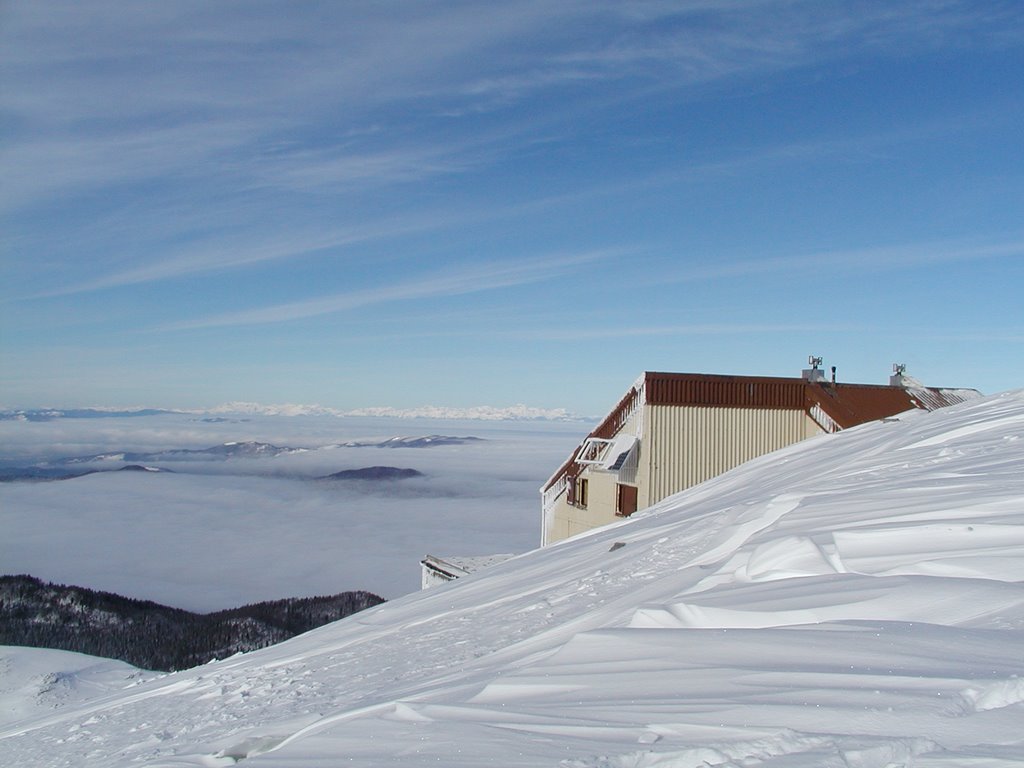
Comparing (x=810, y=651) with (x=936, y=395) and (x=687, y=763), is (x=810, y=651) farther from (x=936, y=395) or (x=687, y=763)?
(x=936, y=395)

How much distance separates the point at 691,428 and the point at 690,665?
59.7 ft

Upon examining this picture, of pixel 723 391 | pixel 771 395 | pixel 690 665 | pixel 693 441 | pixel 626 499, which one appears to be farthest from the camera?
pixel 771 395

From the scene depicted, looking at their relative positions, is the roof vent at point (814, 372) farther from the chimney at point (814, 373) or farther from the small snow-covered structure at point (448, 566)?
the small snow-covered structure at point (448, 566)

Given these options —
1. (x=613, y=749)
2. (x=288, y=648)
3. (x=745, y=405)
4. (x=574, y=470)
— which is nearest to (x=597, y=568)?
(x=288, y=648)

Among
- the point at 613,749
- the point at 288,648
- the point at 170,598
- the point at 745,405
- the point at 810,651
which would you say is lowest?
the point at 170,598

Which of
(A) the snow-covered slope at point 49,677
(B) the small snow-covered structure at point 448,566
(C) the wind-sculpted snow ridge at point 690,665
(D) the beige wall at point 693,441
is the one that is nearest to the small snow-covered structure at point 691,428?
(D) the beige wall at point 693,441

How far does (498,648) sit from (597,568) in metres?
2.28

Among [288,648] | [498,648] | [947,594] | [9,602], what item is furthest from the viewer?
[9,602]

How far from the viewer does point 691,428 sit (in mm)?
21391

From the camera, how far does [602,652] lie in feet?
13.1

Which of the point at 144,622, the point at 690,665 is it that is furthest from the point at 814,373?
the point at 144,622

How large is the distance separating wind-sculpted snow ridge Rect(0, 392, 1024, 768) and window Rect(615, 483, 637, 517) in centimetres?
1258

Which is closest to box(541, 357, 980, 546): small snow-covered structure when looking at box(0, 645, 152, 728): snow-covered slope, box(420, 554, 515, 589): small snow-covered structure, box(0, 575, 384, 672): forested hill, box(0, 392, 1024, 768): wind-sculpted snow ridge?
box(420, 554, 515, 589): small snow-covered structure

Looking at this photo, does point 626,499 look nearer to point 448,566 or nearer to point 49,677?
point 448,566
